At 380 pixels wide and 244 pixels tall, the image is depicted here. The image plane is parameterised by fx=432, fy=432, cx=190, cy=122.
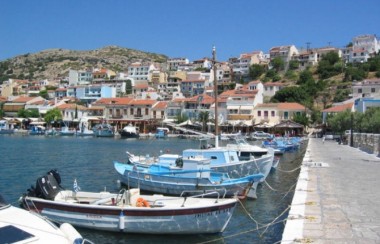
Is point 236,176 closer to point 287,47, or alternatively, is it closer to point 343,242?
point 343,242

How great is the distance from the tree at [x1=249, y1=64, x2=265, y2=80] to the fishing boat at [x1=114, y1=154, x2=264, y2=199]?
112424mm

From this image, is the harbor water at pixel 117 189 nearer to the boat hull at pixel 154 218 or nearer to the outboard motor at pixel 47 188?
the boat hull at pixel 154 218

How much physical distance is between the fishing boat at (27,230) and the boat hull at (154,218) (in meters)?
4.65

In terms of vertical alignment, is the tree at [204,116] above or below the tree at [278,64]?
below

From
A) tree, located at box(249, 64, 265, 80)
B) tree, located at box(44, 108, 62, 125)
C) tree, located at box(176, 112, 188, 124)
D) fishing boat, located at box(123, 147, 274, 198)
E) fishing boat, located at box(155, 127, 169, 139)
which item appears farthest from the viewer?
tree, located at box(249, 64, 265, 80)

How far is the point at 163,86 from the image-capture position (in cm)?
13388

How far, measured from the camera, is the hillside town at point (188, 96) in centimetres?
9106

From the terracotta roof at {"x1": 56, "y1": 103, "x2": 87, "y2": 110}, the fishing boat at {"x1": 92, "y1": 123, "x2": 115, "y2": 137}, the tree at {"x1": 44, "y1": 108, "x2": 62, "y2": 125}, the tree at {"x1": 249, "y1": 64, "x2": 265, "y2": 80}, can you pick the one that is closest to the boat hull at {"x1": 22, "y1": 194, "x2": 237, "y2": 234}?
the fishing boat at {"x1": 92, "y1": 123, "x2": 115, "y2": 137}

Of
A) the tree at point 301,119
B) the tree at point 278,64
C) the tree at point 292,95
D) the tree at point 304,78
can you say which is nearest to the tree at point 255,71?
the tree at point 278,64

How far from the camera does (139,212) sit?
517 inches

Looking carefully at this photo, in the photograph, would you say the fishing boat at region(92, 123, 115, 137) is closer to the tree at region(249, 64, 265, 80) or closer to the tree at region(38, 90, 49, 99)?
the tree at region(38, 90, 49, 99)

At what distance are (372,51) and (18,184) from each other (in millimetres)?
132427

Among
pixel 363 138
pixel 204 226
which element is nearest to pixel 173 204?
pixel 204 226

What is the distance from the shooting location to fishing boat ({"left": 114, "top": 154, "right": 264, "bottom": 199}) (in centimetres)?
1931
